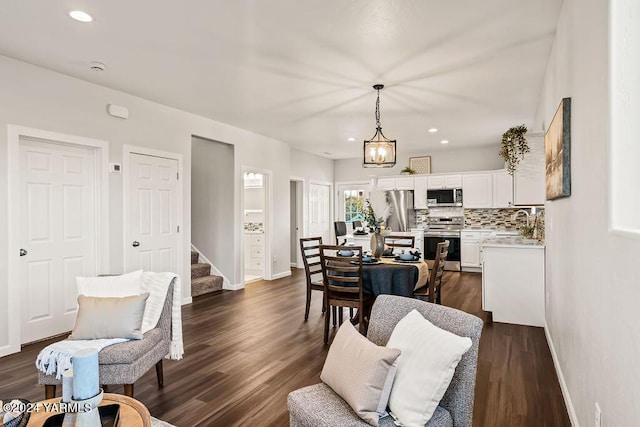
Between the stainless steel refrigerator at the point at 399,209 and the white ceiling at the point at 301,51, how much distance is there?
3266 millimetres

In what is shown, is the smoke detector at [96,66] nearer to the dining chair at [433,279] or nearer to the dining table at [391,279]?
the dining table at [391,279]

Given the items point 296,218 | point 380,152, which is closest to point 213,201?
point 296,218

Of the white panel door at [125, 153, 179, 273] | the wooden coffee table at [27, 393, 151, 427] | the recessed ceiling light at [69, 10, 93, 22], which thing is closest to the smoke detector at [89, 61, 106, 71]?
the recessed ceiling light at [69, 10, 93, 22]

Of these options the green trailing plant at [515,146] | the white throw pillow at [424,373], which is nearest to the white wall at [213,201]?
the green trailing plant at [515,146]

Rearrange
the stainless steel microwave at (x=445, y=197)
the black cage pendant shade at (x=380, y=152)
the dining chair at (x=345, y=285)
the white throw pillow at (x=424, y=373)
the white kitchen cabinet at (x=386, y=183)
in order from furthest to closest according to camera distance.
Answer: the white kitchen cabinet at (x=386, y=183) → the stainless steel microwave at (x=445, y=197) → the black cage pendant shade at (x=380, y=152) → the dining chair at (x=345, y=285) → the white throw pillow at (x=424, y=373)

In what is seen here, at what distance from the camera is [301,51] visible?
10.9 feet

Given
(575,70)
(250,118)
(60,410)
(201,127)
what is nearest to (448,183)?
(250,118)

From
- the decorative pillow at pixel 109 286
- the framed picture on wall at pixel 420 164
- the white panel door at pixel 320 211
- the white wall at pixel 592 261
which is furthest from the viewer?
the white panel door at pixel 320 211

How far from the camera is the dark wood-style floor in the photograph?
238cm

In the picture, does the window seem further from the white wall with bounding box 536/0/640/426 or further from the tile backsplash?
the white wall with bounding box 536/0/640/426

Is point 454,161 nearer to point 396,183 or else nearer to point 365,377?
point 396,183

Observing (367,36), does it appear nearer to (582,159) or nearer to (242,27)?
(242,27)

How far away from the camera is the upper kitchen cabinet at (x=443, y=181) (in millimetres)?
7992

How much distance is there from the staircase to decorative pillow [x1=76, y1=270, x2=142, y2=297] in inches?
119
